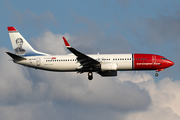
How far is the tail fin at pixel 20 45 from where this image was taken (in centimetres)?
6962

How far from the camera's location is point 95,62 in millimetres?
63719

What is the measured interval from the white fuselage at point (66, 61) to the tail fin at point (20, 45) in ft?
7.59

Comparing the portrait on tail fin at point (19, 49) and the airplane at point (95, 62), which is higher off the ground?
the portrait on tail fin at point (19, 49)

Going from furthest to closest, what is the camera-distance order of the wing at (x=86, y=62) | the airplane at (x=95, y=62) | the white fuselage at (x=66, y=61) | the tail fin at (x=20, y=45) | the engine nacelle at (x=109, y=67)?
1. the tail fin at (x=20, y=45)
2. the white fuselage at (x=66, y=61)
3. the airplane at (x=95, y=62)
4. the engine nacelle at (x=109, y=67)
5. the wing at (x=86, y=62)

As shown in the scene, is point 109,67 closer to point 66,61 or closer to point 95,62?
point 95,62

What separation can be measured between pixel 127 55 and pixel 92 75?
8041 mm

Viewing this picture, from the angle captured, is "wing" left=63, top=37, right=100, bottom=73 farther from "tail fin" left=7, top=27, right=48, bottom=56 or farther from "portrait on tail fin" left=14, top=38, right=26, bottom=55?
"portrait on tail fin" left=14, top=38, right=26, bottom=55

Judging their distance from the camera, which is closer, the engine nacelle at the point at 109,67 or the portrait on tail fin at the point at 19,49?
the engine nacelle at the point at 109,67

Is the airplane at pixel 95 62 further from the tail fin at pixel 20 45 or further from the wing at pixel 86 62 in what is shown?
the tail fin at pixel 20 45

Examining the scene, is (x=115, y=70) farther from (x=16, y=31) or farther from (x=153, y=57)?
(x=16, y=31)

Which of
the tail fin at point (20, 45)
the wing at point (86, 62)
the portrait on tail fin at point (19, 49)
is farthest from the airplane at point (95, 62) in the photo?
the portrait on tail fin at point (19, 49)

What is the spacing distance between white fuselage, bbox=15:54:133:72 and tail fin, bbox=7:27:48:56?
7.59 feet

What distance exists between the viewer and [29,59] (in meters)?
67.2

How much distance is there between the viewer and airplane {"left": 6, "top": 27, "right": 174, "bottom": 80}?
64.1 meters
